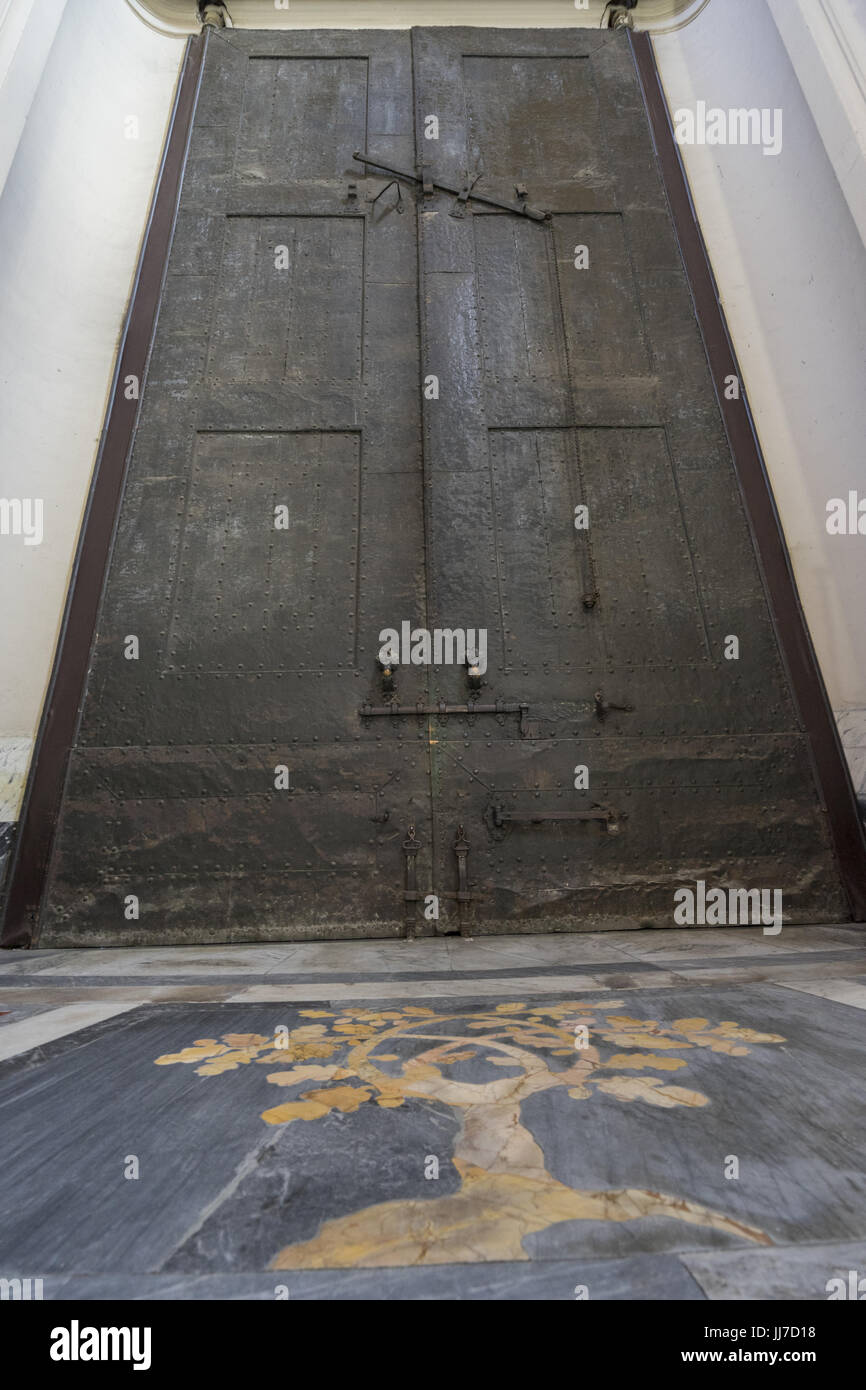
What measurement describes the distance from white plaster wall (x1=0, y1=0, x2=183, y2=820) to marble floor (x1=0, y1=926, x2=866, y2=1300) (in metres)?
2.71

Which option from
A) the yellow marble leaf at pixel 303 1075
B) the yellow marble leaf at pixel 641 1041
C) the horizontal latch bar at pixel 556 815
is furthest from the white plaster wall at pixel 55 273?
the yellow marble leaf at pixel 641 1041

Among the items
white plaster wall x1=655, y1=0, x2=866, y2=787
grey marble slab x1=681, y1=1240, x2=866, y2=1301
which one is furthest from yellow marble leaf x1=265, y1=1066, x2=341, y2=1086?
white plaster wall x1=655, y1=0, x2=866, y2=787

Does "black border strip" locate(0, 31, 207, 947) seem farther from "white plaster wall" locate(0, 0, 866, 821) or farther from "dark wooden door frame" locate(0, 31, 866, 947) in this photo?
"white plaster wall" locate(0, 0, 866, 821)

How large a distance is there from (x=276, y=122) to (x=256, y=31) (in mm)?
1125

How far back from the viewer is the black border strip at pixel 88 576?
3945 mm

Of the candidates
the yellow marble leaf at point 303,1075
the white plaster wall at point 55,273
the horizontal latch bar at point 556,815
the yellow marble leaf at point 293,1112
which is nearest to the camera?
the yellow marble leaf at point 293,1112

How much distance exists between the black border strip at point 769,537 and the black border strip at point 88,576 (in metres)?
3.81

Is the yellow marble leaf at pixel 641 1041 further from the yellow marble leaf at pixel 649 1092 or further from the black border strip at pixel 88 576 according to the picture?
the black border strip at pixel 88 576

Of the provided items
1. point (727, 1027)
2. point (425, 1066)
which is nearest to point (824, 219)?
point (727, 1027)

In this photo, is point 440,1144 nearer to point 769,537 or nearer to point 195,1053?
point 195,1053

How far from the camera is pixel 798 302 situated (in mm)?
4977

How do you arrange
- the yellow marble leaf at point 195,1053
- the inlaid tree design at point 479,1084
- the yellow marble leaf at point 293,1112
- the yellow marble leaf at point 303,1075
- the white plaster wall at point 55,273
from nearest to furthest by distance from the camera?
1. the inlaid tree design at point 479,1084
2. the yellow marble leaf at point 293,1112
3. the yellow marble leaf at point 303,1075
4. the yellow marble leaf at point 195,1053
5. the white plaster wall at point 55,273

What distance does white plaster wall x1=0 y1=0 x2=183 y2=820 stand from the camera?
4367 mm
